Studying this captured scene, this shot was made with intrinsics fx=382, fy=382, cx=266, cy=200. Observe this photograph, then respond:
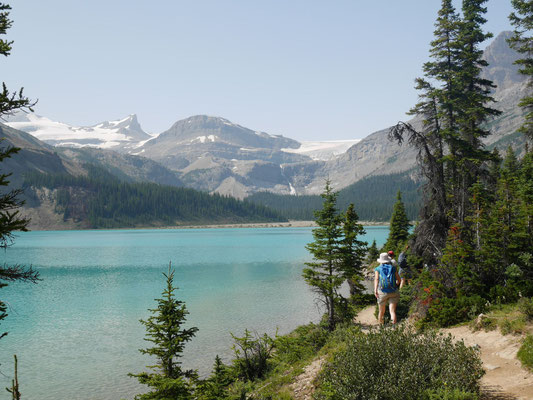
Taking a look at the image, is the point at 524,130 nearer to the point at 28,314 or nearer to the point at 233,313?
the point at 233,313

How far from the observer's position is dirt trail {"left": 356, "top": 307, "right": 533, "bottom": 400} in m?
9.13

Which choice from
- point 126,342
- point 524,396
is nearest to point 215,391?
point 524,396

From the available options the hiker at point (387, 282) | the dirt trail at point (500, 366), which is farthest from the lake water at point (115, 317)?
the dirt trail at point (500, 366)

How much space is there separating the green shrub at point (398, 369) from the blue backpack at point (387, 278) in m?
4.68

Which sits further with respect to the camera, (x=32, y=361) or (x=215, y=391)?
(x=32, y=361)

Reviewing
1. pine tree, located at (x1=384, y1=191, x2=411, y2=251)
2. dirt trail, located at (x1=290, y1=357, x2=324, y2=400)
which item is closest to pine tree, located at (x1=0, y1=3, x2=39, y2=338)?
dirt trail, located at (x1=290, y1=357, x2=324, y2=400)

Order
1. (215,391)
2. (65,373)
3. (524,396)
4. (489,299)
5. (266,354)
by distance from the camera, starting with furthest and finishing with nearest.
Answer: (65,373), (266,354), (489,299), (215,391), (524,396)

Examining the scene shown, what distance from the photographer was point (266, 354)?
60.2 feet

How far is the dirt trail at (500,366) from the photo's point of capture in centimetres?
913

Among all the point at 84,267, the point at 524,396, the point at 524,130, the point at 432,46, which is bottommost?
the point at 84,267

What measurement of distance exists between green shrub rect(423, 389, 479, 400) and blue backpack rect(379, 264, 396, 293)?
693 centimetres

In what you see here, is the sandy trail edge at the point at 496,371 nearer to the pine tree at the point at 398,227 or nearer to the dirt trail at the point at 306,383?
the dirt trail at the point at 306,383

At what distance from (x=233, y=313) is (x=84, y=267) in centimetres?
4502

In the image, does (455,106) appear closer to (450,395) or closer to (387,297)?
(387,297)
